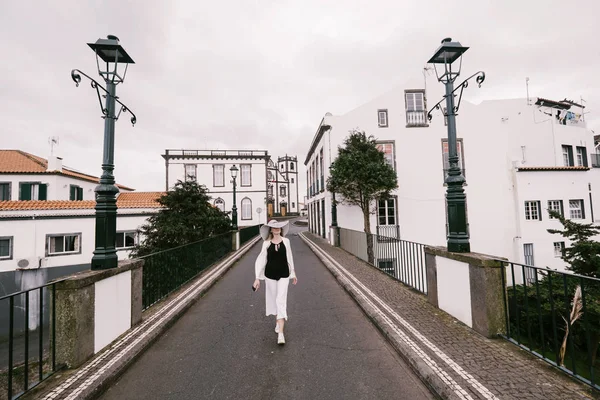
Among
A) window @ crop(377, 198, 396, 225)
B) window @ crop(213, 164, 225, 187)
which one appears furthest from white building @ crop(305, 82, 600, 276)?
window @ crop(213, 164, 225, 187)

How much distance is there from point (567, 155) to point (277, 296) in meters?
26.8

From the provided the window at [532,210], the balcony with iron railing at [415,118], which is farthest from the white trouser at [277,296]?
the window at [532,210]

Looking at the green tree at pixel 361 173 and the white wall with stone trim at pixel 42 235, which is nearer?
the green tree at pixel 361 173

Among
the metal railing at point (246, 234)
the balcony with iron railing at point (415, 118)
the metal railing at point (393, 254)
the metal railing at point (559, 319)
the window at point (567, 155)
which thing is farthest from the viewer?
the window at point (567, 155)

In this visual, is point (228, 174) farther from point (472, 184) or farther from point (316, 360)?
point (316, 360)

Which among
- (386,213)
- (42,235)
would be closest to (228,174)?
(42,235)

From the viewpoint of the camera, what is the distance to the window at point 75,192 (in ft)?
71.8

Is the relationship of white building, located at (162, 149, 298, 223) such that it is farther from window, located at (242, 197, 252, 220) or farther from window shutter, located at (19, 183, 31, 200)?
window shutter, located at (19, 183, 31, 200)

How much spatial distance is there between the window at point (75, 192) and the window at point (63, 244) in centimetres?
889

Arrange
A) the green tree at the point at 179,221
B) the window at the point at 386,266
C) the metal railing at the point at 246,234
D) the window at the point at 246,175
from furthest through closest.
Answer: the window at the point at 246,175 → the metal railing at the point at 246,234 → the green tree at the point at 179,221 → the window at the point at 386,266

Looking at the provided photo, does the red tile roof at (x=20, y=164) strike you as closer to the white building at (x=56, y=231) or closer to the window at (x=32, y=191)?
the window at (x=32, y=191)

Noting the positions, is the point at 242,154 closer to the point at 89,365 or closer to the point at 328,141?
the point at 328,141

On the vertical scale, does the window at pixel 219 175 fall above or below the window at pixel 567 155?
above

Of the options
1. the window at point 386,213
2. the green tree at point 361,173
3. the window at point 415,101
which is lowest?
the window at point 386,213
